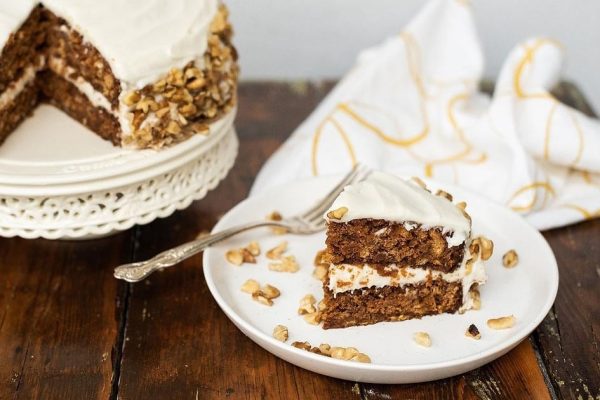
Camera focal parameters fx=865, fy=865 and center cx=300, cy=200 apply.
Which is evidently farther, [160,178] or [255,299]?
[160,178]

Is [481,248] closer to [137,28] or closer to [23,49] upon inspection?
[137,28]

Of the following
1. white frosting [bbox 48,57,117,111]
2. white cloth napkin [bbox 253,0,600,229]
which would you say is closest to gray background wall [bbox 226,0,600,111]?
white cloth napkin [bbox 253,0,600,229]

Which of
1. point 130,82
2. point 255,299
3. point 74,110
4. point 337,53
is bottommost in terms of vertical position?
point 337,53

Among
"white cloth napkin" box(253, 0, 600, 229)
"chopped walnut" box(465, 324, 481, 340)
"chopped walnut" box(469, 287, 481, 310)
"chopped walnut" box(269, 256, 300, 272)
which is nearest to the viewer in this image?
"chopped walnut" box(465, 324, 481, 340)

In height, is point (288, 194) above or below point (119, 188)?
below

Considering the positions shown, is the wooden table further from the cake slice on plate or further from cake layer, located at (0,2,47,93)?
cake layer, located at (0,2,47,93)

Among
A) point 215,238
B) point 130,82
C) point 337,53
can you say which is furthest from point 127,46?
point 337,53

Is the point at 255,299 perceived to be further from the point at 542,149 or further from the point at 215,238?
the point at 542,149

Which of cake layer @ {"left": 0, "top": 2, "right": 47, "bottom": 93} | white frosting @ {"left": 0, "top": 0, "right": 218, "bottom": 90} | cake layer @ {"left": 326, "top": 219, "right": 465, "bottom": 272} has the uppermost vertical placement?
white frosting @ {"left": 0, "top": 0, "right": 218, "bottom": 90}
